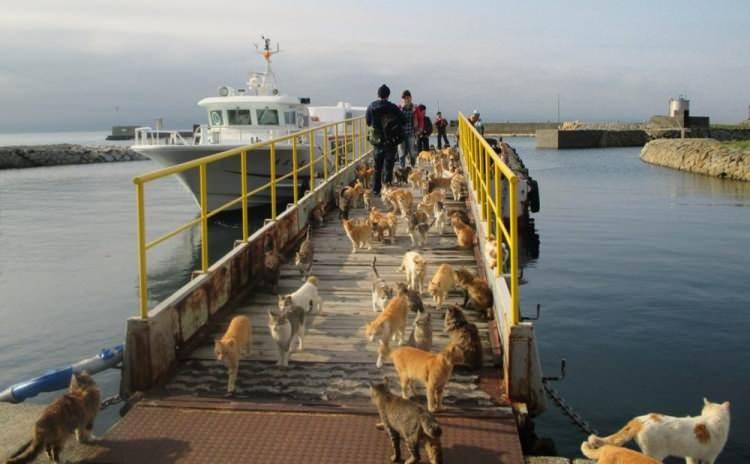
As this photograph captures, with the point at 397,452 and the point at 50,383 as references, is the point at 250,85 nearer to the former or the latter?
the point at 50,383

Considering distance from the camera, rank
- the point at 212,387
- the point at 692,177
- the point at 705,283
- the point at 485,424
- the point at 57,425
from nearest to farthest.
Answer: the point at 57,425, the point at 485,424, the point at 212,387, the point at 705,283, the point at 692,177

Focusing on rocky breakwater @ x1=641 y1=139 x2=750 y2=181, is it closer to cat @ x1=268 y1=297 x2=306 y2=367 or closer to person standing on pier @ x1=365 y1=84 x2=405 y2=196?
person standing on pier @ x1=365 y1=84 x2=405 y2=196

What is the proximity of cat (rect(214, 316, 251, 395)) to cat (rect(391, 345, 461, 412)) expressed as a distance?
1387mm

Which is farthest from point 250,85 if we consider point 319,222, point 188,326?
point 188,326

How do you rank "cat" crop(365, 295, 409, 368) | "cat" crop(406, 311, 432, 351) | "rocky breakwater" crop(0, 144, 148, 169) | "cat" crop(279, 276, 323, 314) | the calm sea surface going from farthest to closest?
"rocky breakwater" crop(0, 144, 148, 169) < the calm sea surface < "cat" crop(279, 276, 323, 314) < "cat" crop(365, 295, 409, 368) < "cat" crop(406, 311, 432, 351)

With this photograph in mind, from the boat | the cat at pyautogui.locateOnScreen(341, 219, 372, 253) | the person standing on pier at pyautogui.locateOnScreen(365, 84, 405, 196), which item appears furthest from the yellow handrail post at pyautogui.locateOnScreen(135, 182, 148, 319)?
the boat

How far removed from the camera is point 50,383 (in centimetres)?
662

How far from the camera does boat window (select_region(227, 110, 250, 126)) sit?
26750 mm

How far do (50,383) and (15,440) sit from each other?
169 cm

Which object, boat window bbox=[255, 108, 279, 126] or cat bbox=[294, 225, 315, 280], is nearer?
cat bbox=[294, 225, 315, 280]

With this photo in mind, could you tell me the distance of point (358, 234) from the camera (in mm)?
11445

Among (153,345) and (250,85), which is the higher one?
(250,85)

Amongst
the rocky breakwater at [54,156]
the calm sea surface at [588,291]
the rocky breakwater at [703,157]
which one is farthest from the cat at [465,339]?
the rocky breakwater at [54,156]

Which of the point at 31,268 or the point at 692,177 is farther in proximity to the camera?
the point at 692,177
